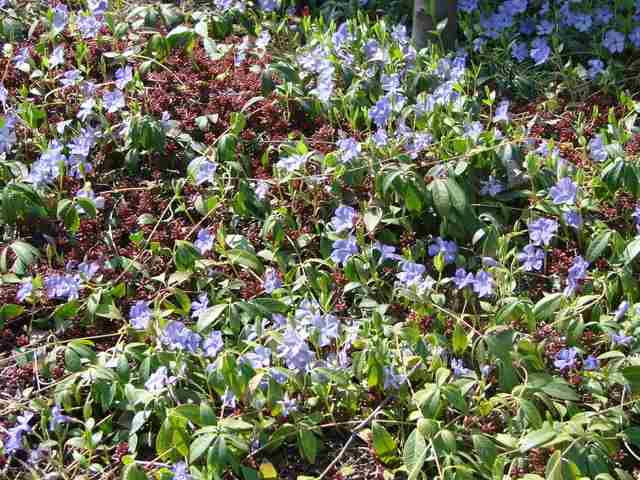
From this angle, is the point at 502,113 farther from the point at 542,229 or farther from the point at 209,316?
the point at 209,316

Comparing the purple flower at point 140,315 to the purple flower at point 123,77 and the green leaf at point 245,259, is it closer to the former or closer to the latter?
the green leaf at point 245,259

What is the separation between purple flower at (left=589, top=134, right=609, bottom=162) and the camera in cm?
378

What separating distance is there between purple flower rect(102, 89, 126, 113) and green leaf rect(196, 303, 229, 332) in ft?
3.99

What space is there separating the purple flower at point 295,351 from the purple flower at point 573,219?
108 cm

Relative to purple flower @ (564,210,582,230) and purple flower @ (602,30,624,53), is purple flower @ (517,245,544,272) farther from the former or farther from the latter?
purple flower @ (602,30,624,53)

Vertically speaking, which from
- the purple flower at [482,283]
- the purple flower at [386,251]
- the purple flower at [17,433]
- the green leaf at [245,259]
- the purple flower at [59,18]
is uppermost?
the purple flower at [59,18]

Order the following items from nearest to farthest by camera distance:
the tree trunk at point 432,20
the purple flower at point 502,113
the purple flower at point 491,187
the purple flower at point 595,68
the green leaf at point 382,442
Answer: the green leaf at point 382,442
the purple flower at point 491,187
the purple flower at point 502,113
the purple flower at point 595,68
the tree trunk at point 432,20

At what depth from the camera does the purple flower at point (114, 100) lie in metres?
4.13

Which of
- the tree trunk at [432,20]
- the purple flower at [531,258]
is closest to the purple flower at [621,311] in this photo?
the purple flower at [531,258]

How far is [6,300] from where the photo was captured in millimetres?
3588

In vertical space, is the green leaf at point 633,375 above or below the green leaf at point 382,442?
above

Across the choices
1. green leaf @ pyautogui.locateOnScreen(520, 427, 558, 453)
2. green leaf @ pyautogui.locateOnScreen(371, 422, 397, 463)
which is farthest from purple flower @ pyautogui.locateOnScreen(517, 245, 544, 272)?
green leaf @ pyautogui.locateOnScreen(371, 422, 397, 463)

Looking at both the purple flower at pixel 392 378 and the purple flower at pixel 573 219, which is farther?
the purple flower at pixel 573 219

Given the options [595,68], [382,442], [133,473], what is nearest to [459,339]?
[382,442]
